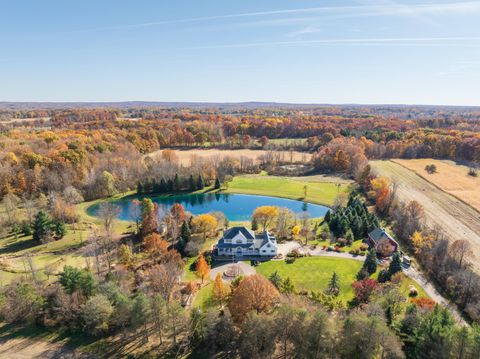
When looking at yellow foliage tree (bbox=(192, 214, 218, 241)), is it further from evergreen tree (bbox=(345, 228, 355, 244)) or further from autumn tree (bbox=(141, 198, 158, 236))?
evergreen tree (bbox=(345, 228, 355, 244))

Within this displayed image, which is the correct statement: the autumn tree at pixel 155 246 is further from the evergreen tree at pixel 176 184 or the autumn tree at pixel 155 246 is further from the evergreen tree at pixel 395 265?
the evergreen tree at pixel 176 184

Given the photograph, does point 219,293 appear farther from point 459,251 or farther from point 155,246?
point 459,251

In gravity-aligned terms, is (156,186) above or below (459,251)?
below

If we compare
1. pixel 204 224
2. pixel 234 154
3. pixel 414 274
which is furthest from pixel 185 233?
pixel 234 154

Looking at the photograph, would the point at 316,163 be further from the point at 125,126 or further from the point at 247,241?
the point at 125,126

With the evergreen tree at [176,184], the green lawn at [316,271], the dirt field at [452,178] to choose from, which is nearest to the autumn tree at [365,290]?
the green lawn at [316,271]

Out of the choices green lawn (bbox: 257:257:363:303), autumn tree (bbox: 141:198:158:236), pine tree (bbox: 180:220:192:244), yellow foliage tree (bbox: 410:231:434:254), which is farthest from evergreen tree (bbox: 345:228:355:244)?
autumn tree (bbox: 141:198:158:236)
